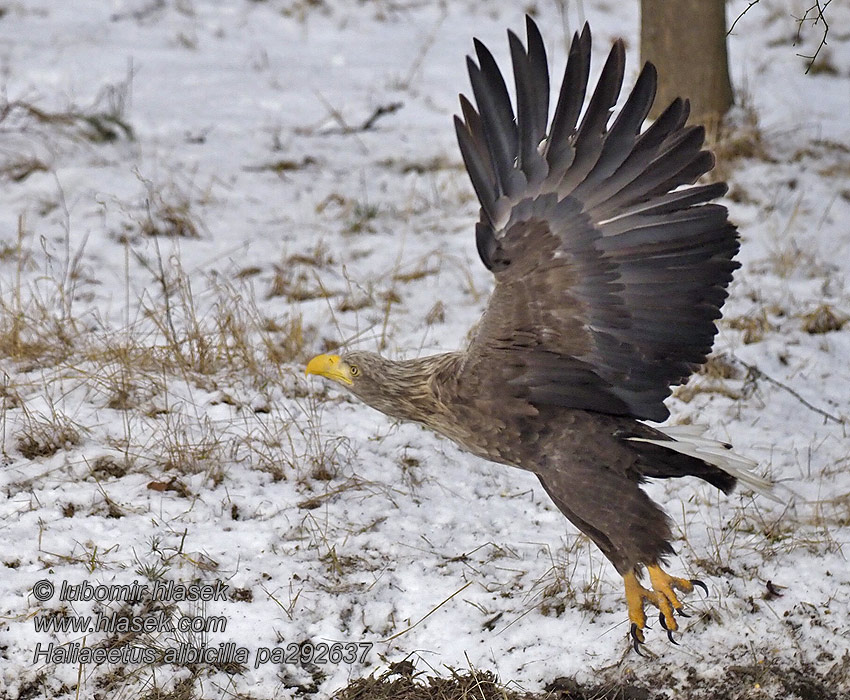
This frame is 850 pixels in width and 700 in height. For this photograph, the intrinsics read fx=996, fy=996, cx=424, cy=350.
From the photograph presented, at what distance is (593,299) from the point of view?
11.5 ft

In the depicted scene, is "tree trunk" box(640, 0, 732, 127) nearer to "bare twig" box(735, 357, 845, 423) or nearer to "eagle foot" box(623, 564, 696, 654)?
"bare twig" box(735, 357, 845, 423)

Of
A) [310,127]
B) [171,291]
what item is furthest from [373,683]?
[310,127]

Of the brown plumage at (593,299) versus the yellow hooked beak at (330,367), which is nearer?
the brown plumage at (593,299)

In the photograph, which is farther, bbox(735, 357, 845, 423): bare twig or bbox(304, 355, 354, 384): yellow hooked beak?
bbox(735, 357, 845, 423): bare twig

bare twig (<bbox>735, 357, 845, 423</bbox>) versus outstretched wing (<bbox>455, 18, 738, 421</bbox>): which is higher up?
outstretched wing (<bbox>455, 18, 738, 421</bbox>)

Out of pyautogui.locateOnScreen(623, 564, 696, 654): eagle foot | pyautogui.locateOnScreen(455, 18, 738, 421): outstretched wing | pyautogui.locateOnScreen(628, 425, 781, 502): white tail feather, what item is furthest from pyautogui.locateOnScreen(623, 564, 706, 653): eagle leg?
pyautogui.locateOnScreen(455, 18, 738, 421): outstretched wing

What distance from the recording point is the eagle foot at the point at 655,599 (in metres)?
3.72

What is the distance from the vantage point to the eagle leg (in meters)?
3.72

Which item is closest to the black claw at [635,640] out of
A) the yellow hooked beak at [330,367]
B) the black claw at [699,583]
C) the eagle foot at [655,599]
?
the eagle foot at [655,599]

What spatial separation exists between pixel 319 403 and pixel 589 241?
2129mm

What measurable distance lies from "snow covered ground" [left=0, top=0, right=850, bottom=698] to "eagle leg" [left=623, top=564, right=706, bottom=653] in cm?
11

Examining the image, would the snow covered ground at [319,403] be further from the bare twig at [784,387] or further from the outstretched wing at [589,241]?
the outstretched wing at [589,241]

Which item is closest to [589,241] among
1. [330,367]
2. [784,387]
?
[330,367]

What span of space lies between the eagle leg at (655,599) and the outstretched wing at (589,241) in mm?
616
